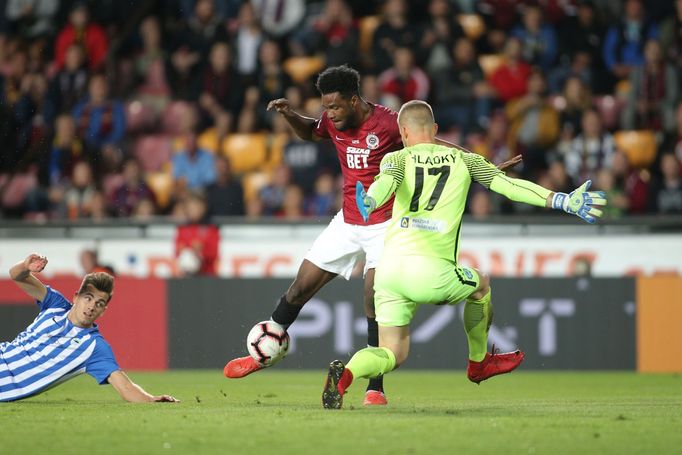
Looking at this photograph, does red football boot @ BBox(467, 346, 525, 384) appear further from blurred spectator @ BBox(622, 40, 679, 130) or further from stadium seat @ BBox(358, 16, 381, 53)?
stadium seat @ BBox(358, 16, 381, 53)

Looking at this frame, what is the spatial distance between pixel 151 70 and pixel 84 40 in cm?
96

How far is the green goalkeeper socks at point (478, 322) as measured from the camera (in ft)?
27.7

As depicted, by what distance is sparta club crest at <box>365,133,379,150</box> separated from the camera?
8.93m

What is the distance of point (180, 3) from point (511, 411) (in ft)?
37.9

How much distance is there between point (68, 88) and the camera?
17.2m

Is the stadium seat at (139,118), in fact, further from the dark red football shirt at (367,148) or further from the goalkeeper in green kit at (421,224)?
the goalkeeper in green kit at (421,224)

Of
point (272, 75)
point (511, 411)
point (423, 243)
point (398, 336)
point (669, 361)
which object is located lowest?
point (669, 361)

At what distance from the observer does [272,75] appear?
661 inches

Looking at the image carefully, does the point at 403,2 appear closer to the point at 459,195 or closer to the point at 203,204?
the point at 203,204

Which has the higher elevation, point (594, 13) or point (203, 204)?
point (594, 13)

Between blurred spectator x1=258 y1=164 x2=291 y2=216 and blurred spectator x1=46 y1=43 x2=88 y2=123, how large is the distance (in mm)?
3188

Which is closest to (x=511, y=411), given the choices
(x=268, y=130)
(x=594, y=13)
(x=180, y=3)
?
(x=268, y=130)

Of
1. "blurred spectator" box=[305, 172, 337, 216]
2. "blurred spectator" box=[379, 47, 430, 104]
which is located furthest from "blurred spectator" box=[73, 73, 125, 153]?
"blurred spectator" box=[379, 47, 430, 104]

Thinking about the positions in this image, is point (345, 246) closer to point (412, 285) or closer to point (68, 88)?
point (412, 285)
